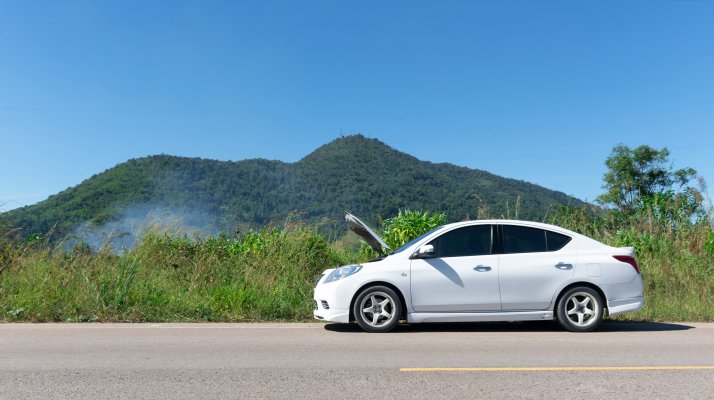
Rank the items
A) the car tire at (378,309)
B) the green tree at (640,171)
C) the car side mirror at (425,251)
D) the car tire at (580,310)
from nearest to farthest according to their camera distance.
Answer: the car side mirror at (425,251) → the car tire at (378,309) → the car tire at (580,310) → the green tree at (640,171)

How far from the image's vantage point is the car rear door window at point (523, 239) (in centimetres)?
972

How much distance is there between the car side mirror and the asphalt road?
3.90 feet

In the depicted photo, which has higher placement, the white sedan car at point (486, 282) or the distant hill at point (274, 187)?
the distant hill at point (274, 187)

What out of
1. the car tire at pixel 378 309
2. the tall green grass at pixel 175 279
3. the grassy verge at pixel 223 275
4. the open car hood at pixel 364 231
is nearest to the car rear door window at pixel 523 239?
the car tire at pixel 378 309

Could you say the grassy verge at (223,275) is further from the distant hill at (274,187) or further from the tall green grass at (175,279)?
the distant hill at (274,187)

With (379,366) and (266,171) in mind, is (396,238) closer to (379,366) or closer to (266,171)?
(379,366)

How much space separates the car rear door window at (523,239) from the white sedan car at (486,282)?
16 mm

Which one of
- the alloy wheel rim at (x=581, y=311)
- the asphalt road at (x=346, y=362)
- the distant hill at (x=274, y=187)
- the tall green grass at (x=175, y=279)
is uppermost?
the distant hill at (x=274, y=187)

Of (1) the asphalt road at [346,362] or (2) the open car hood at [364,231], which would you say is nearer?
(1) the asphalt road at [346,362]

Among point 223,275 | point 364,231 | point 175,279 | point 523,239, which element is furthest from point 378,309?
point 175,279

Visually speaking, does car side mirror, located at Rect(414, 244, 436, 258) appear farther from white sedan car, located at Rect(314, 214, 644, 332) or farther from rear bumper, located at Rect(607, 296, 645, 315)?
rear bumper, located at Rect(607, 296, 645, 315)

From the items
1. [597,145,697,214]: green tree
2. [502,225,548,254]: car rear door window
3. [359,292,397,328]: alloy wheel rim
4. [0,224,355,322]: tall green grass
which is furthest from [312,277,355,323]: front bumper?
[597,145,697,214]: green tree

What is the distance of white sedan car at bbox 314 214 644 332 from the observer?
30.8ft

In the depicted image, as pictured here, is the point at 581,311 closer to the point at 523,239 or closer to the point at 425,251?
the point at 523,239
